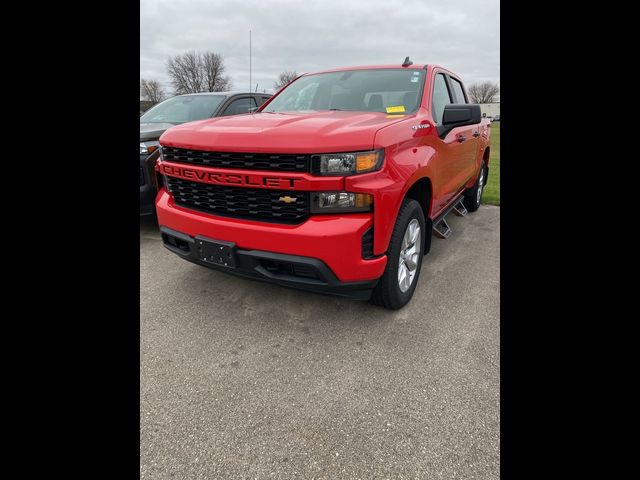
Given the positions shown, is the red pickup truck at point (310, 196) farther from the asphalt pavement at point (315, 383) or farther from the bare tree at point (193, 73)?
the bare tree at point (193, 73)

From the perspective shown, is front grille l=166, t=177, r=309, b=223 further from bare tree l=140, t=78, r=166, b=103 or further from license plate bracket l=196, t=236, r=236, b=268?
→ bare tree l=140, t=78, r=166, b=103

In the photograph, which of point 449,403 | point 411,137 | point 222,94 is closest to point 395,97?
point 411,137

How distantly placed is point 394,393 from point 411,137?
1679 mm

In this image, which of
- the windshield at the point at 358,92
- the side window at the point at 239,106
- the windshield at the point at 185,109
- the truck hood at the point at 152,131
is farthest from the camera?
the side window at the point at 239,106

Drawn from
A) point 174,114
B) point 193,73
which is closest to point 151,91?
point 193,73

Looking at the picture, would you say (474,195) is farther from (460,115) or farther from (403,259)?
(403,259)

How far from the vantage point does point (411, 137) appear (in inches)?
101

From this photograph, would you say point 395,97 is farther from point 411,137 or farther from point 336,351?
point 336,351

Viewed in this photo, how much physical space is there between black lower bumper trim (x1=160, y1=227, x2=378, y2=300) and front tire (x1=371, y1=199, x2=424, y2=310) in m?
0.21

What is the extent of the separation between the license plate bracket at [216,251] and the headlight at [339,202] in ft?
2.00

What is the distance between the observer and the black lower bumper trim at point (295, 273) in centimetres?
218

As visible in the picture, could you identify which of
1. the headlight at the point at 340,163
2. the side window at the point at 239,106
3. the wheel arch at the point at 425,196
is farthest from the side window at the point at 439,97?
the side window at the point at 239,106

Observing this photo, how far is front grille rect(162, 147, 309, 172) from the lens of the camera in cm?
212
